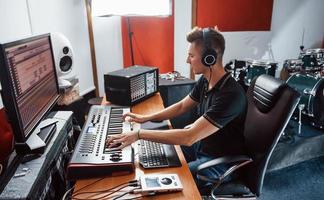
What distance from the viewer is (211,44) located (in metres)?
1.29

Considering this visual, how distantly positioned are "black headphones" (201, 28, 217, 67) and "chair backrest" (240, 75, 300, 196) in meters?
0.32

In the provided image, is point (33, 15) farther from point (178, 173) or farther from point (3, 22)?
point (178, 173)

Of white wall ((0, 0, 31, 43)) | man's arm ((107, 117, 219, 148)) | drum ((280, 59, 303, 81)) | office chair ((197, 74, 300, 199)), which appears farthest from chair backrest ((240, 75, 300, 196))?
drum ((280, 59, 303, 81))

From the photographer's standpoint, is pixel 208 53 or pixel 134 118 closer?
pixel 208 53

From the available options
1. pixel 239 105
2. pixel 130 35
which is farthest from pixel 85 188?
pixel 130 35

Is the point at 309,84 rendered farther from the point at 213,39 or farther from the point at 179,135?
the point at 179,135

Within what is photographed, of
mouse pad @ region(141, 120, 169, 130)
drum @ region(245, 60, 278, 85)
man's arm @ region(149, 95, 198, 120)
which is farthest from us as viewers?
drum @ region(245, 60, 278, 85)

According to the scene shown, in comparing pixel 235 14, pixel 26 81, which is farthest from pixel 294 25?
pixel 26 81

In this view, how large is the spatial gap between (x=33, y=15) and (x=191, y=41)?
141cm

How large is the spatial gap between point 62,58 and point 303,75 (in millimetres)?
2244

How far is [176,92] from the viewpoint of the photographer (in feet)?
7.72

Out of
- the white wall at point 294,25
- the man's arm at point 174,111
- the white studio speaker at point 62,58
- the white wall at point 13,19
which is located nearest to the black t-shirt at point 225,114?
the man's arm at point 174,111

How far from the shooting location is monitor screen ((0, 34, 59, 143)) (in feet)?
2.62

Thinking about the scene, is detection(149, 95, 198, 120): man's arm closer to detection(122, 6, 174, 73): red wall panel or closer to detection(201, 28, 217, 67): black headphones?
detection(201, 28, 217, 67): black headphones
